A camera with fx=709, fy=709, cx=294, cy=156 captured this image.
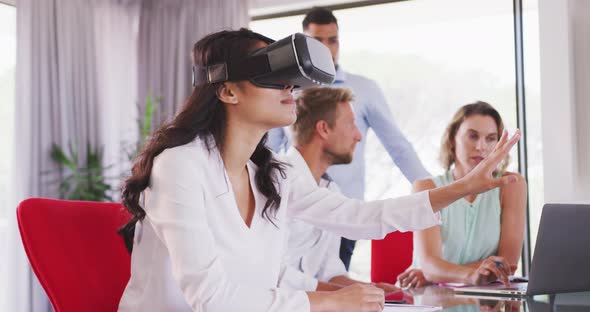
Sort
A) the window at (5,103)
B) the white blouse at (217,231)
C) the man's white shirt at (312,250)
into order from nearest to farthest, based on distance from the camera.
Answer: the white blouse at (217,231)
the man's white shirt at (312,250)
the window at (5,103)

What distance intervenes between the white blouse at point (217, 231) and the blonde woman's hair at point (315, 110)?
49.8 inches

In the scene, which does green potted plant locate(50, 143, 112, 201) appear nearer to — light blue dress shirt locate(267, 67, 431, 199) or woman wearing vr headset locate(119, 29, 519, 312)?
light blue dress shirt locate(267, 67, 431, 199)

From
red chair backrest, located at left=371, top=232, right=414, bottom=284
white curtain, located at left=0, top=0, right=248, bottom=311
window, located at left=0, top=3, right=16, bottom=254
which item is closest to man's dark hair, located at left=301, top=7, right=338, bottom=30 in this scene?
white curtain, located at left=0, top=0, right=248, bottom=311

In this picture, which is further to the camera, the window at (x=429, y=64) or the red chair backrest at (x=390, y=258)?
the window at (x=429, y=64)

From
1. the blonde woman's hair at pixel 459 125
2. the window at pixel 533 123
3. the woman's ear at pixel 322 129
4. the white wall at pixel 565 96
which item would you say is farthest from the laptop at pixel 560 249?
the window at pixel 533 123

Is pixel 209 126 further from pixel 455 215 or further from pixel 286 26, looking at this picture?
pixel 286 26

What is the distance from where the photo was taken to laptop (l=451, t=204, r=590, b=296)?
1727 mm

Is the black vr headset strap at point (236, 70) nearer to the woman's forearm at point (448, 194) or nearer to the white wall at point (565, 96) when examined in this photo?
the woman's forearm at point (448, 194)

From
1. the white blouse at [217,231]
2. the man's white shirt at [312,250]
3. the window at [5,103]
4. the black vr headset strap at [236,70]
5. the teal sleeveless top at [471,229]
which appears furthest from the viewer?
the window at [5,103]

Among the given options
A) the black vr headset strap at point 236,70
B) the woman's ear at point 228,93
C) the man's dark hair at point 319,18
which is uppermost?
the man's dark hair at point 319,18

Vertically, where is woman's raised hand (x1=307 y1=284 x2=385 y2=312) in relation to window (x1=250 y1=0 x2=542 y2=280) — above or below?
below

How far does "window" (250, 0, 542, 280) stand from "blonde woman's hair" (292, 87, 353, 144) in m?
1.51

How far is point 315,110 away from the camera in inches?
124

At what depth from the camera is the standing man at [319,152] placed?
8.93 ft
